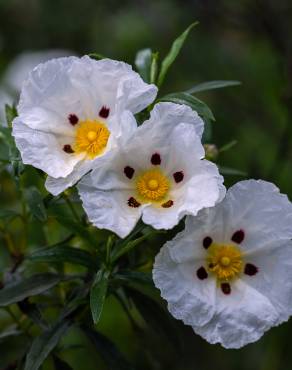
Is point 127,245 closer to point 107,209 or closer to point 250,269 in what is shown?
point 107,209

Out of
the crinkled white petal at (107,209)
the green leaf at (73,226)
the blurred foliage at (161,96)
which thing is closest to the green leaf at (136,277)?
the blurred foliage at (161,96)

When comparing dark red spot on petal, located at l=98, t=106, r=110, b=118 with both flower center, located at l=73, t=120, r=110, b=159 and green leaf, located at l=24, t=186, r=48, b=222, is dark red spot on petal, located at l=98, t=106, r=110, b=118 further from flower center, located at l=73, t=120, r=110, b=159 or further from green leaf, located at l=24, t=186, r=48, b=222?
green leaf, located at l=24, t=186, r=48, b=222

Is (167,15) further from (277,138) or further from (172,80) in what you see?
(277,138)

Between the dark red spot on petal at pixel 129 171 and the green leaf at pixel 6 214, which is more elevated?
the dark red spot on petal at pixel 129 171

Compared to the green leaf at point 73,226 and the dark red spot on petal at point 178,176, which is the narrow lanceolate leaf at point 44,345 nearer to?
the green leaf at point 73,226

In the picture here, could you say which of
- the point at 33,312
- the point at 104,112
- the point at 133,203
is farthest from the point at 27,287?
the point at 104,112

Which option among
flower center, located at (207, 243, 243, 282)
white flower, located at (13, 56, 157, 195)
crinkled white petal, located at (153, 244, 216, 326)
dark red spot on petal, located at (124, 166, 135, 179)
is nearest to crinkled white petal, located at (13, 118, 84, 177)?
white flower, located at (13, 56, 157, 195)

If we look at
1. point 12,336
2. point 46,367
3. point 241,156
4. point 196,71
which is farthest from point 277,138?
point 12,336
